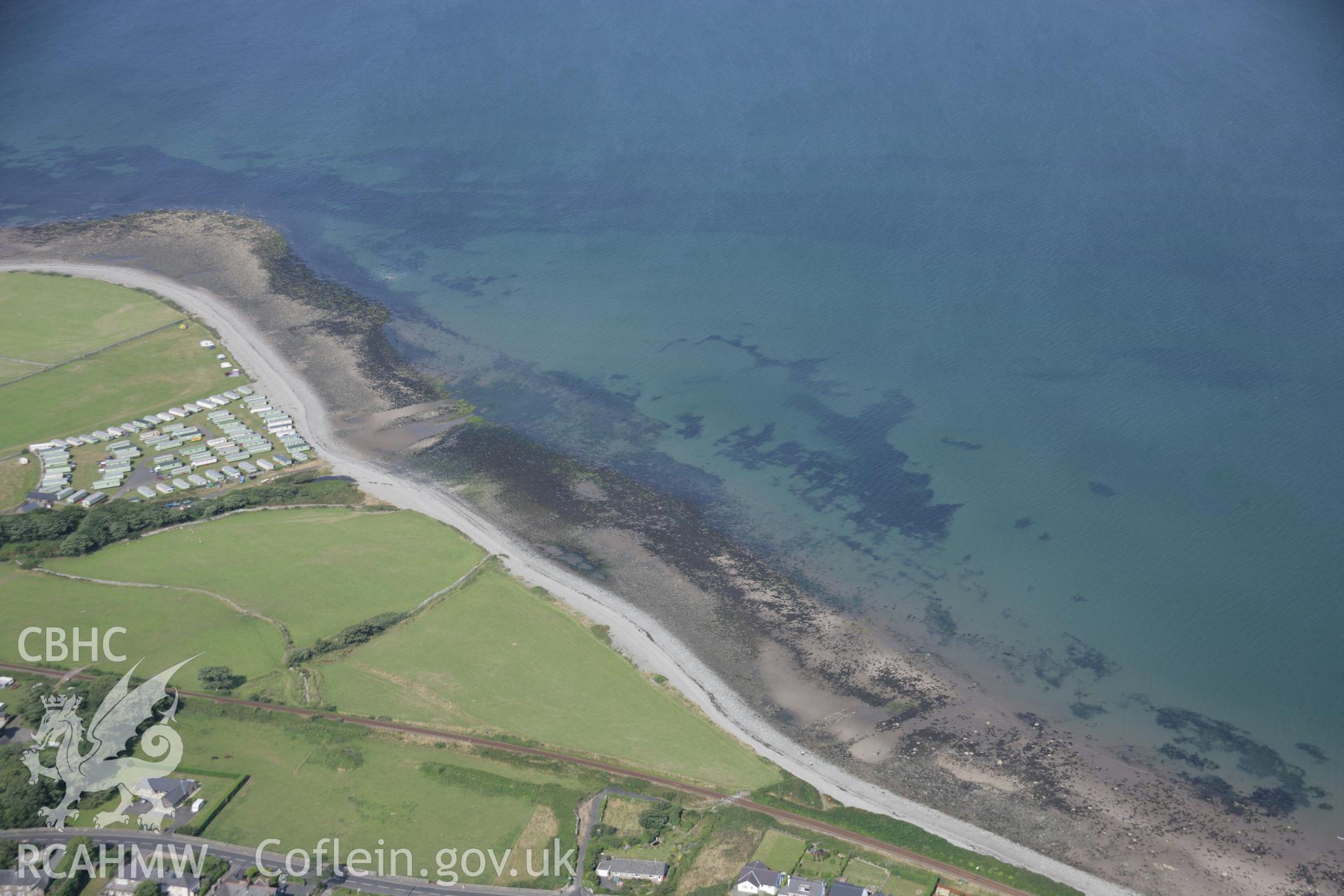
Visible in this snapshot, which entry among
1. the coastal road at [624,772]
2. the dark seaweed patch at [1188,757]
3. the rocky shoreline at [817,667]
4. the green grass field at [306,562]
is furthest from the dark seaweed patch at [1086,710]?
the green grass field at [306,562]

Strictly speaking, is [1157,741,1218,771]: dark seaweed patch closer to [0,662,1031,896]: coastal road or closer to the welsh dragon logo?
Answer: [0,662,1031,896]: coastal road

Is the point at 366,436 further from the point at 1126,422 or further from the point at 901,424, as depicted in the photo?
the point at 1126,422

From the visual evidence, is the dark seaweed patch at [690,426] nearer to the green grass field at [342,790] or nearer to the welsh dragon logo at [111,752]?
the green grass field at [342,790]

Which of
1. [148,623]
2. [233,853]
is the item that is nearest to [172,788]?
[233,853]

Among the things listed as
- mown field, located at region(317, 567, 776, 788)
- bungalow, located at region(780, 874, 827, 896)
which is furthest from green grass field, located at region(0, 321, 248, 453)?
bungalow, located at region(780, 874, 827, 896)

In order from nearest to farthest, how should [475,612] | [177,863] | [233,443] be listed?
[177,863] → [475,612] → [233,443]

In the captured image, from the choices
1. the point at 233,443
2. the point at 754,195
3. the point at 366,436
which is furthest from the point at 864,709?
the point at 754,195
